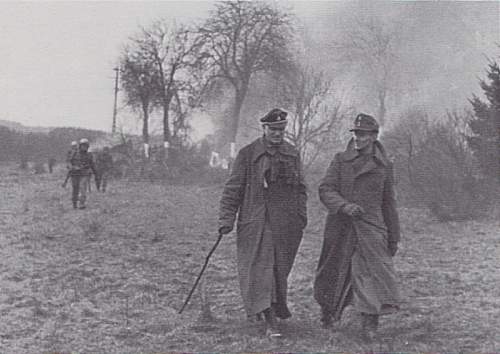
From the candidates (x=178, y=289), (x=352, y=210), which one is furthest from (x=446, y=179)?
(x=352, y=210)

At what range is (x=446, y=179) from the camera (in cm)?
1560

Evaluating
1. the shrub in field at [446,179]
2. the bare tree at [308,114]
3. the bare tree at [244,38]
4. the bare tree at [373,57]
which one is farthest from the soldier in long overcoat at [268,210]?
the bare tree at [373,57]

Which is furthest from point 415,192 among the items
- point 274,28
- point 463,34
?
point 463,34

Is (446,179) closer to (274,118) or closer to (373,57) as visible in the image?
(274,118)

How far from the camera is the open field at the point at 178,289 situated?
5.77 meters

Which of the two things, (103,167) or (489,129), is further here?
(103,167)

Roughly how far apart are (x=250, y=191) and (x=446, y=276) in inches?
151

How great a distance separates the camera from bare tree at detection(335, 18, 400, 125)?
3888 cm

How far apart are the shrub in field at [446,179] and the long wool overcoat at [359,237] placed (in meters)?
9.56

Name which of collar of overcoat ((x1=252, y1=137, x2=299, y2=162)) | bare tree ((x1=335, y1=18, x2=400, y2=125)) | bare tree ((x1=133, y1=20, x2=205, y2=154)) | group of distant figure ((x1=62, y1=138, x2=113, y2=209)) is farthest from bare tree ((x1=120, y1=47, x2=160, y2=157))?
collar of overcoat ((x1=252, y1=137, x2=299, y2=162))

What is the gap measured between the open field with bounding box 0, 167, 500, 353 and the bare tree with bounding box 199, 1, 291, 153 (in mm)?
15954

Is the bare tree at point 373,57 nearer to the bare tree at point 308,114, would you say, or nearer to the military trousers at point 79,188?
the bare tree at point 308,114

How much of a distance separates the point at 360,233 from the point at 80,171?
36.5ft

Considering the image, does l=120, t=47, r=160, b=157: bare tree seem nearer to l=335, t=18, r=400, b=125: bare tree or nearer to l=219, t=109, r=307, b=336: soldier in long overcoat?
l=335, t=18, r=400, b=125: bare tree
